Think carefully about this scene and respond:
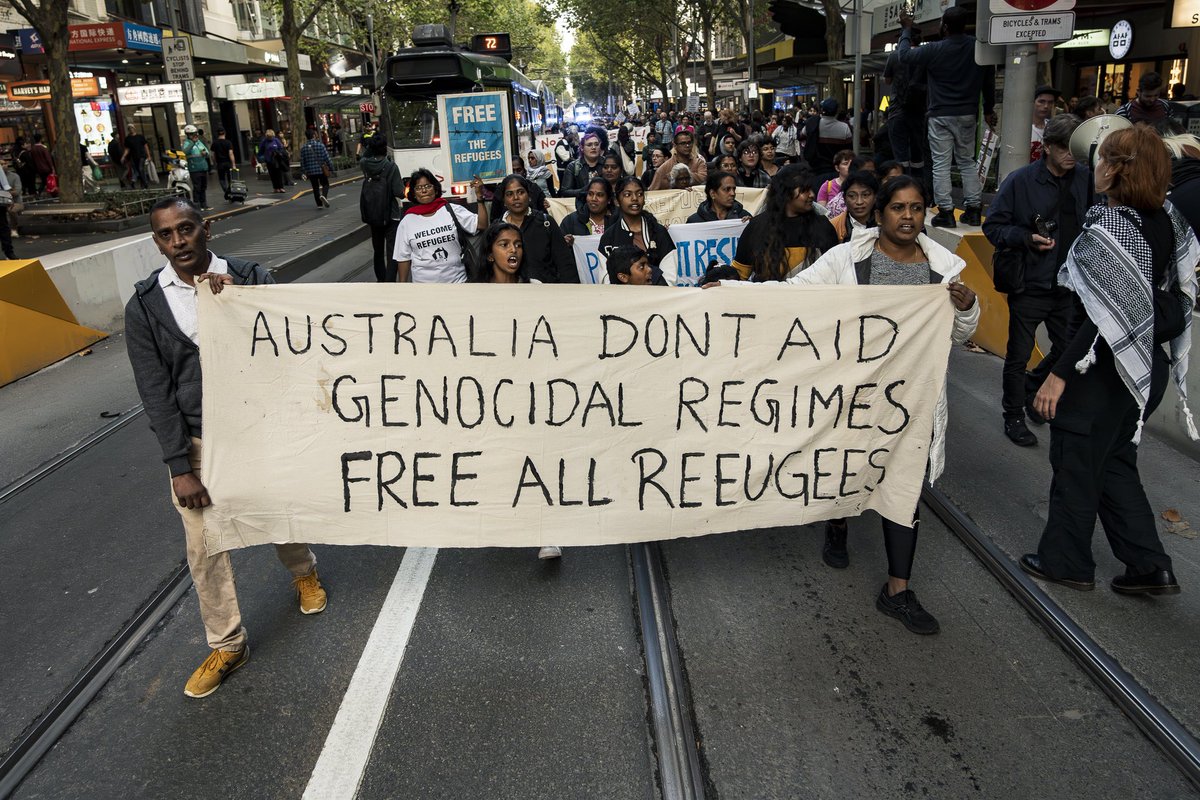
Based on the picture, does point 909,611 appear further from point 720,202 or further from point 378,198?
point 378,198

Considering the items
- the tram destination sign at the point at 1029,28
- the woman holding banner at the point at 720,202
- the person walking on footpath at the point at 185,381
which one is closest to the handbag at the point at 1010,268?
the woman holding banner at the point at 720,202

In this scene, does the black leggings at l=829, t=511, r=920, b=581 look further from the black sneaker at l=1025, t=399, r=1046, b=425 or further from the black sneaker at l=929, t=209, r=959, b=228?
the black sneaker at l=929, t=209, r=959, b=228

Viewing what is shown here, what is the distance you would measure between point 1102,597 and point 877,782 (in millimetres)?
1678

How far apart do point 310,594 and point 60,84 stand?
1657 cm

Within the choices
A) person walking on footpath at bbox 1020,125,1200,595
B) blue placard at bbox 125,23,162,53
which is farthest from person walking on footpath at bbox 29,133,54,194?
person walking on footpath at bbox 1020,125,1200,595

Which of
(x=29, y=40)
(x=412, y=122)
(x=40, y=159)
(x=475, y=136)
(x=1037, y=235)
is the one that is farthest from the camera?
(x=40, y=159)

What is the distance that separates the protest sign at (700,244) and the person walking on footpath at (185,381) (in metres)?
4.11

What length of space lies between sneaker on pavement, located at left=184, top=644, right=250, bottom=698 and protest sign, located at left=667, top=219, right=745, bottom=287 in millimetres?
4411

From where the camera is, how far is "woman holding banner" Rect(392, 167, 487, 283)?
7.07m

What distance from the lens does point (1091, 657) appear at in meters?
3.46

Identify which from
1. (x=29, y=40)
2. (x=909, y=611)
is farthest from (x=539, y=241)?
(x=29, y=40)

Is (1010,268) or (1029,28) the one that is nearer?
(1010,268)

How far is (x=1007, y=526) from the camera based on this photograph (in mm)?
4711

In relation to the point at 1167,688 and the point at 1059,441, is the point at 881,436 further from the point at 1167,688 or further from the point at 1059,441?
the point at 1167,688
